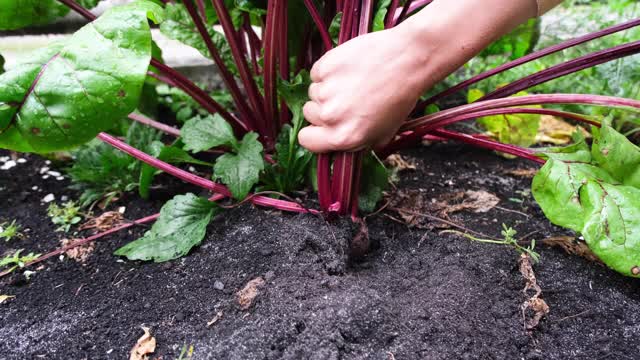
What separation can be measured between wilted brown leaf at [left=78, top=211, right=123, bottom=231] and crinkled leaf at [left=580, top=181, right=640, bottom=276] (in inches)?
47.1

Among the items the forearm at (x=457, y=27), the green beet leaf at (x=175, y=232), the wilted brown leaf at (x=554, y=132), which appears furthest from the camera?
the wilted brown leaf at (x=554, y=132)

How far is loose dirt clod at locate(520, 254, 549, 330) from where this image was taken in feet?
3.25

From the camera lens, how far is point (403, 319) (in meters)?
0.97

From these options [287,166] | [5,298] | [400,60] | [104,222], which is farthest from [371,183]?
[5,298]

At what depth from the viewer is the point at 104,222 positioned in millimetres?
1344

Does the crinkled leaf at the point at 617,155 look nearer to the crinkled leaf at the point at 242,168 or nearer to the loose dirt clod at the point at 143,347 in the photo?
the crinkled leaf at the point at 242,168

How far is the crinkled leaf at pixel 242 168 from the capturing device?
1156mm

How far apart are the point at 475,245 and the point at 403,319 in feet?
1.09

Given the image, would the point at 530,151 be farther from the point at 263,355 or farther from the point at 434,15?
the point at 263,355

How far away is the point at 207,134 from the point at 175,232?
276 mm

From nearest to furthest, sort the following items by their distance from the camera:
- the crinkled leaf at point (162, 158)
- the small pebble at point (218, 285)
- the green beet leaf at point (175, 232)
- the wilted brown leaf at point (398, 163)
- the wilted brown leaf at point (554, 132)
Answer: the small pebble at point (218, 285) < the green beet leaf at point (175, 232) < the crinkled leaf at point (162, 158) < the wilted brown leaf at point (398, 163) < the wilted brown leaf at point (554, 132)

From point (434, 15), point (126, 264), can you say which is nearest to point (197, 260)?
point (126, 264)

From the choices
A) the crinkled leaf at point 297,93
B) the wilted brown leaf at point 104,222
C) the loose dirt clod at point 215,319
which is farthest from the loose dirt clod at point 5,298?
the crinkled leaf at point 297,93

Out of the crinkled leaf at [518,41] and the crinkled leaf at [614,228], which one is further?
the crinkled leaf at [518,41]
